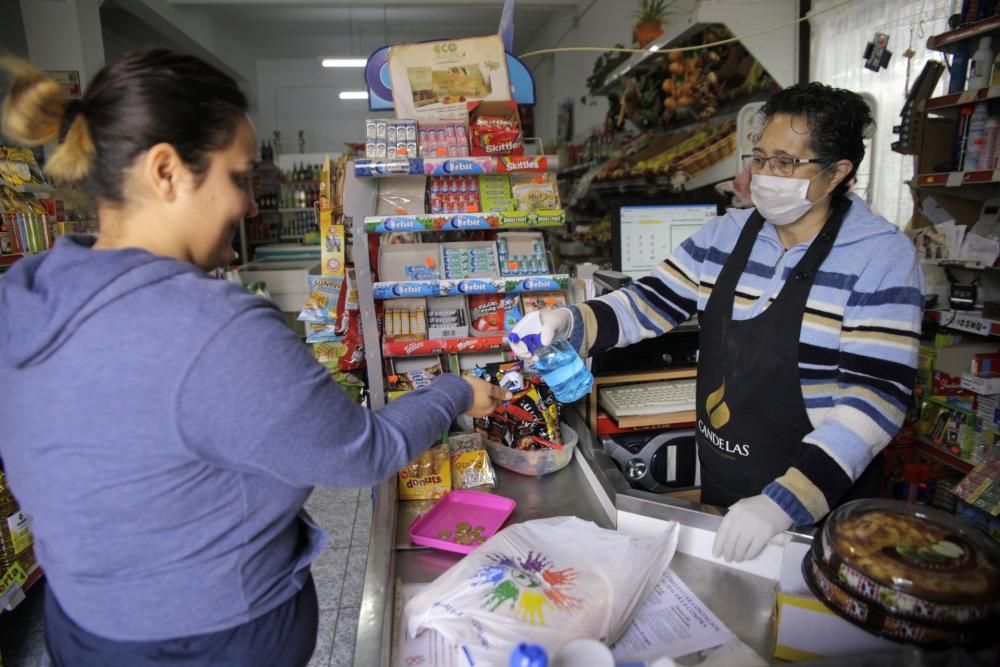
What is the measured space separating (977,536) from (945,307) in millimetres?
2440

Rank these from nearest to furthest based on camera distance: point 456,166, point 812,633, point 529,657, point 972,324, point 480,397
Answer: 1. point 529,657
2. point 812,633
3. point 480,397
4. point 456,166
5. point 972,324

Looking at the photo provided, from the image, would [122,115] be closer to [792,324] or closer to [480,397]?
[480,397]

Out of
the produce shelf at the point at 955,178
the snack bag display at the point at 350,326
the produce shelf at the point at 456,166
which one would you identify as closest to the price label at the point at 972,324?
the produce shelf at the point at 955,178

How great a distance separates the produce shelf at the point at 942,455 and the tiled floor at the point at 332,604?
2614 millimetres

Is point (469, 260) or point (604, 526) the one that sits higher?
point (469, 260)

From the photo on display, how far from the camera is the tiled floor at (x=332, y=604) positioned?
2.62 metres

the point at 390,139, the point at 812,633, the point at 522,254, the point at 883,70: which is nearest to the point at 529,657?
the point at 812,633

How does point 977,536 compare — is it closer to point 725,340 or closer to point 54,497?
point 725,340

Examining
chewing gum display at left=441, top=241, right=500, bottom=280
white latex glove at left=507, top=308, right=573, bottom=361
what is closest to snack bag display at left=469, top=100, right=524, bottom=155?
chewing gum display at left=441, top=241, right=500, bottom=280

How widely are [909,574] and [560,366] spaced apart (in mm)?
930

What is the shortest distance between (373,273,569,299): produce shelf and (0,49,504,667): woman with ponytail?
1.08 metres

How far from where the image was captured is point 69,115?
2.86ft

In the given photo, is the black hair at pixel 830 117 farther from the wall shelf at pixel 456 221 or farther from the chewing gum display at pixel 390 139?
the chewing gum display at pixel 390 139

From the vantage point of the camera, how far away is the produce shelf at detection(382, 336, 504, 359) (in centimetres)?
203
